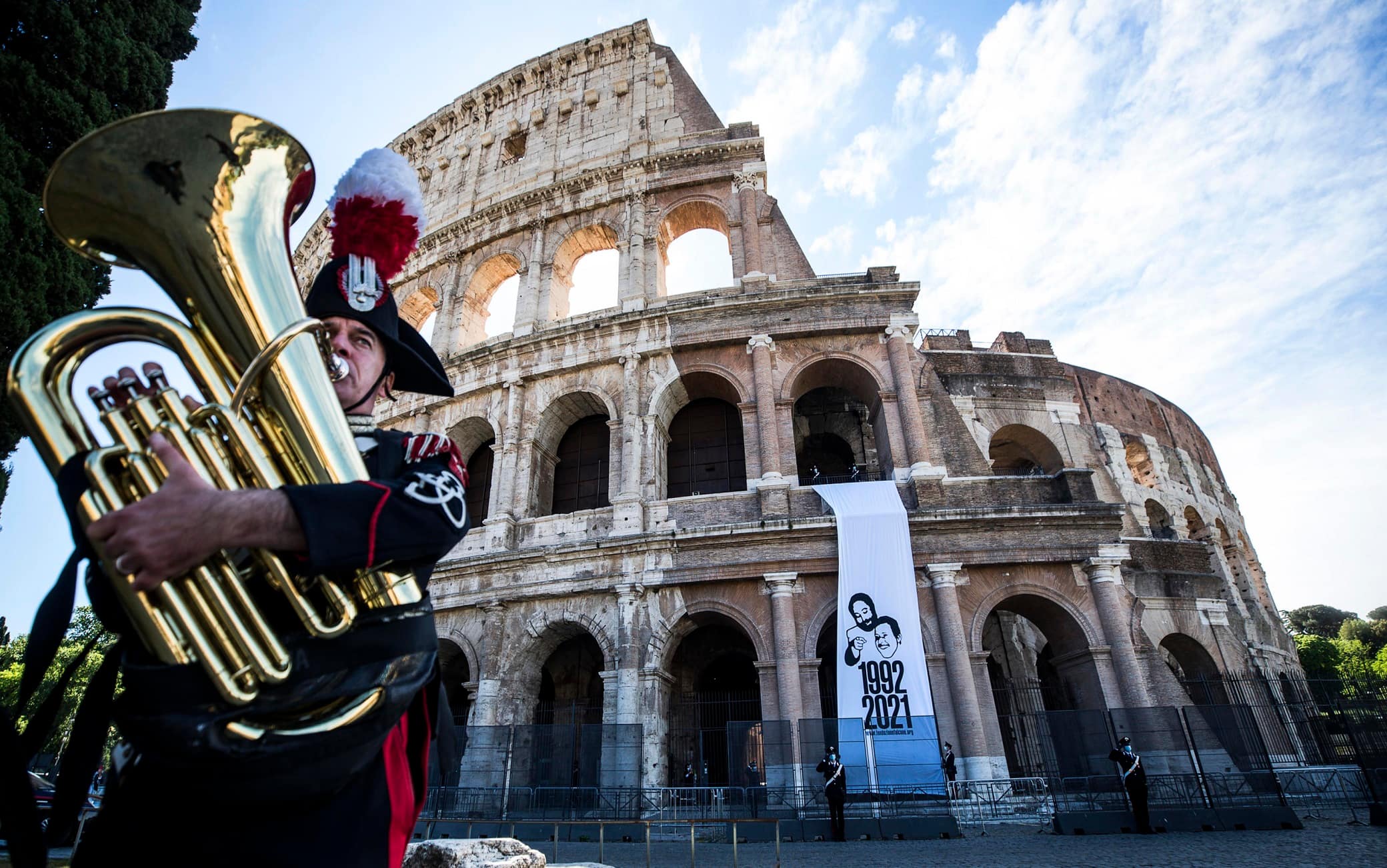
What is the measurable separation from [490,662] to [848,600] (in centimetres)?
633

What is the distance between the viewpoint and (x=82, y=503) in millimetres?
1141

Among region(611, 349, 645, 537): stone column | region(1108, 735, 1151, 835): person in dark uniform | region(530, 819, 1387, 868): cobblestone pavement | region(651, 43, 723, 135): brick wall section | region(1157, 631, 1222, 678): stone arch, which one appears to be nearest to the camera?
region(530, 819, 1387, 868): cobblestone pavement

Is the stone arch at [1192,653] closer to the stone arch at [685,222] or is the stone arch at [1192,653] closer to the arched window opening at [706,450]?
the arched window opening at [706,450]

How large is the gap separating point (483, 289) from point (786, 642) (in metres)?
11.8

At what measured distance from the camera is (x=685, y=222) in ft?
51.6

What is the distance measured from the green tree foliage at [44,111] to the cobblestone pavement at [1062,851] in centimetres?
812

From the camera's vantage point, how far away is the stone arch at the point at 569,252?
50.2ft

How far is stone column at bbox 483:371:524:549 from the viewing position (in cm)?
1220

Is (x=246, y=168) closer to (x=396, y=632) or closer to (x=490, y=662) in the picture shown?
(x=396, y=632)

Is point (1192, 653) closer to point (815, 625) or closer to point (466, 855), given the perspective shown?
point (815, 625)

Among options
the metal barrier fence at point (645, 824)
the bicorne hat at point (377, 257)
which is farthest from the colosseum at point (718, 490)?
the bicorne hat at point (377, 257)

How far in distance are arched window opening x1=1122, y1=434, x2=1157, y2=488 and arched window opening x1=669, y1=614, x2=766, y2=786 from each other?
13531 millimetres

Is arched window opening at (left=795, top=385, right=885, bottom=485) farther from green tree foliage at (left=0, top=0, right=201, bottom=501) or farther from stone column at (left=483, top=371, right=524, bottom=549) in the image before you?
green tree foliage at (left=0, top=0, right=201, bottom=501)

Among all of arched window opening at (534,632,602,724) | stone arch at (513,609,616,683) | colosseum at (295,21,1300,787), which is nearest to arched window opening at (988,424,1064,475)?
colosseum at (295,21,1300,787)
